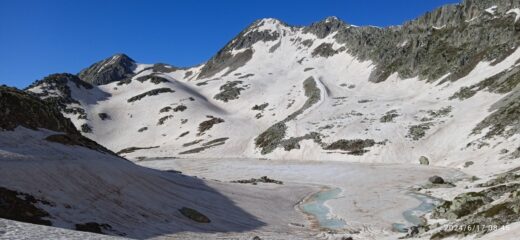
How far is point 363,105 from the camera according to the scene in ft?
378

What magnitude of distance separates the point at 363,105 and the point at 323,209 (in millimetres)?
70461

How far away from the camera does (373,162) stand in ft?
273

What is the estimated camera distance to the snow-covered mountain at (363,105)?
81.2m

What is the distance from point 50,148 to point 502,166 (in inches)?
2098

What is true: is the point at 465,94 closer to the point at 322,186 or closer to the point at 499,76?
the point at 499,76

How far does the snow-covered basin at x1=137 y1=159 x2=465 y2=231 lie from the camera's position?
44.1 meters

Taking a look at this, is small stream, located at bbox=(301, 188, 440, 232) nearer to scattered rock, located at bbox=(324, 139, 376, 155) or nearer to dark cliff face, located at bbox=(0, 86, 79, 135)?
dark cliff face, located at bbox=(0, 86, 79, 135)

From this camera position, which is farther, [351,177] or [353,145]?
[353,145]

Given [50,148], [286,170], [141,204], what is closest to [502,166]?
[286,170]

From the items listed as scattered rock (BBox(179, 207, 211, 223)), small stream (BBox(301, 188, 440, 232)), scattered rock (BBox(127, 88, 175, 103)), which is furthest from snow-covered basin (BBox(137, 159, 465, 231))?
scattered rock (BBox(127, 88, 175, 103))

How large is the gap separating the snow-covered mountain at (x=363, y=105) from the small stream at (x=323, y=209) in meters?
22.1

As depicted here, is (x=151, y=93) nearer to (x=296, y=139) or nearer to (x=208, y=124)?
(x=208, y=124)
